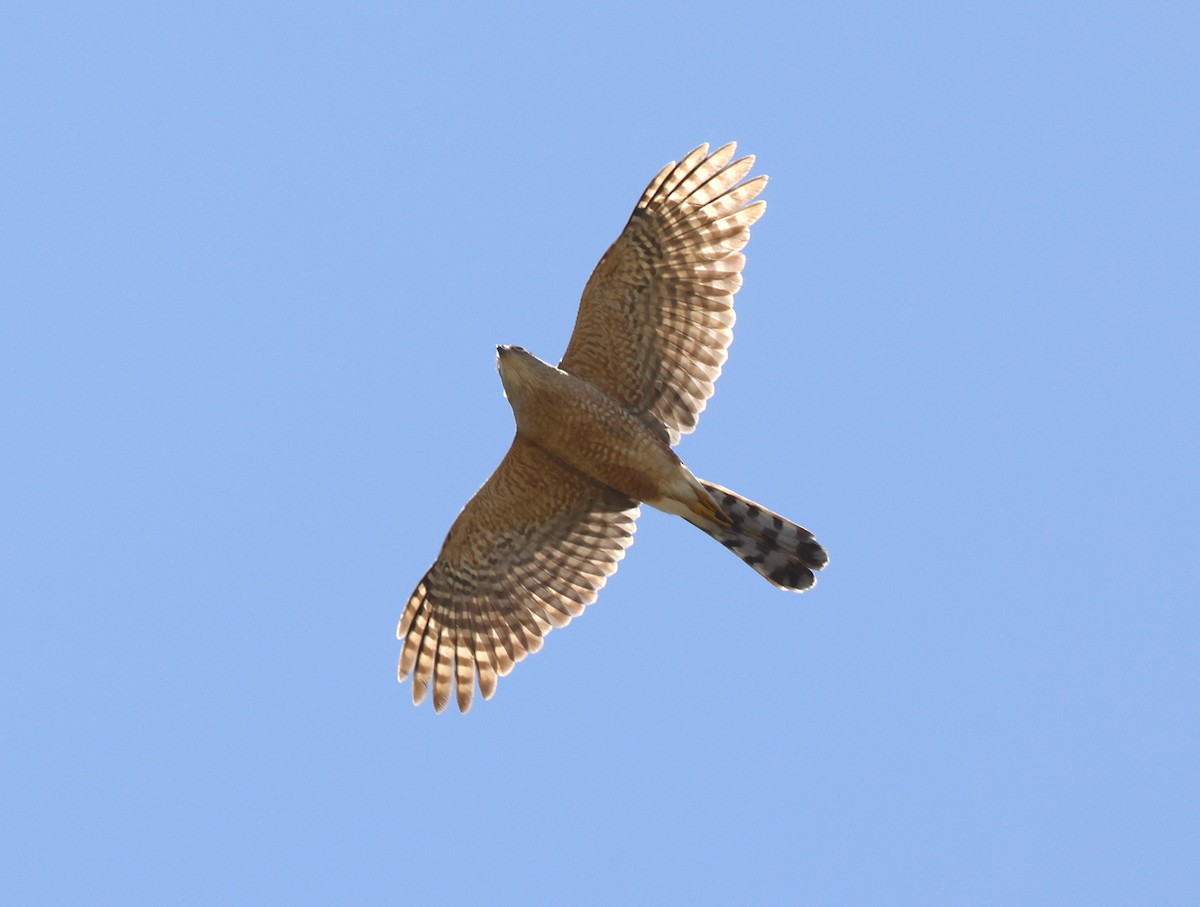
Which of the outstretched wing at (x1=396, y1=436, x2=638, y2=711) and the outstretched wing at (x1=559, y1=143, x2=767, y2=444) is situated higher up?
the outstretched wing at (x1=559, y1=143, x2=767, y2=444)

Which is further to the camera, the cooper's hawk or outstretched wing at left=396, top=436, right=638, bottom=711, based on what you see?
outstretched wing at left=396, top=436, right=638, bottom=711

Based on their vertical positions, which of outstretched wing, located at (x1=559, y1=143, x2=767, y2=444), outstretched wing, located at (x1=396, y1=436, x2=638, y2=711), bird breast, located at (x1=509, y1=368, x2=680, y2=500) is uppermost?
outstretched wing, located at (x1=559, y1=143, x2=767, y2=444)

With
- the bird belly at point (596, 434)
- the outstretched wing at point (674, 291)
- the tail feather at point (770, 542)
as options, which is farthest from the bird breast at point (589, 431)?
the tail feather at point (770, 542)

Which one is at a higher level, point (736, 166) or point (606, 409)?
point (736, 166)

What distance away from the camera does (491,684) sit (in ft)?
49.1

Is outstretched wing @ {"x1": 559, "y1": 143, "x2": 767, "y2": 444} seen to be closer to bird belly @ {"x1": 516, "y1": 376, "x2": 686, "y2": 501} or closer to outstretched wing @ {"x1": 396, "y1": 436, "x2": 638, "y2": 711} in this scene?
Answer: bird belly @ {"x1": 516, "y1": 376, "x2": 686, "y2": 501}

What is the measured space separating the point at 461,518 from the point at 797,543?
2.81m

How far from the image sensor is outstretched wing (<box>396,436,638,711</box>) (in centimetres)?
1503

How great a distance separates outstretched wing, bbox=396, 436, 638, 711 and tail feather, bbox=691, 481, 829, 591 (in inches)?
35.4

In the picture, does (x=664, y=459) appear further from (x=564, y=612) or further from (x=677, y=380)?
(x=564, y=612)

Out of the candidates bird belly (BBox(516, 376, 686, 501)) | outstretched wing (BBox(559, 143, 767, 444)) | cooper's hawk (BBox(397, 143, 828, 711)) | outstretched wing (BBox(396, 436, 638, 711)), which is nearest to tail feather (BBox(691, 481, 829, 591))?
cooper's hawk (BBox(397, 143, 828, 711))

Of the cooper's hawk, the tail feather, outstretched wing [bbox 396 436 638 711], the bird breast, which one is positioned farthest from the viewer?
outstretched wing [bbox 396 436 638 711]

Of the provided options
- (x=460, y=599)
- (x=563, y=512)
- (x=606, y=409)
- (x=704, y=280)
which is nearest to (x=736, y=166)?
(x=704, y=280)

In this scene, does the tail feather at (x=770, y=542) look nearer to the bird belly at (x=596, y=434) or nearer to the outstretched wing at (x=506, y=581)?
the bird belly at (x=596, y=434)
